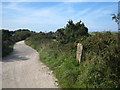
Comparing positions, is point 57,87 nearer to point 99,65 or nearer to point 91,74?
point 91,74

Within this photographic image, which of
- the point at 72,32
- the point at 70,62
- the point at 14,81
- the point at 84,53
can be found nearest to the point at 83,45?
the point at 84,53

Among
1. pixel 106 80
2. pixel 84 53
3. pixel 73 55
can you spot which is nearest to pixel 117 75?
pixel 106 80

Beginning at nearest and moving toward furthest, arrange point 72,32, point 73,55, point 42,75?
point 42,75
point 73,55
point 72,32

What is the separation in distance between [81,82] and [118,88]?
4.29 feet

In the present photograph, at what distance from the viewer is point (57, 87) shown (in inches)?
241

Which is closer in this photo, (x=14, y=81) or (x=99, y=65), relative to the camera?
(x=99, y=65)

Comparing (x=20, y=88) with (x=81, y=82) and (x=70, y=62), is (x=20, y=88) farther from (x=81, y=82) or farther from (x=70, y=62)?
(x=70, y=62)

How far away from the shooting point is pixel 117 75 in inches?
234

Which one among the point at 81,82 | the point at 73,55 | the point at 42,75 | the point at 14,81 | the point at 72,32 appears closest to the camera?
the point at 81,82

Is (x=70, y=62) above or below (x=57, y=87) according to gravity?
above

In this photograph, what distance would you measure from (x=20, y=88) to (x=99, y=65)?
318cm

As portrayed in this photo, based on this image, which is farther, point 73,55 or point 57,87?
point 73,55

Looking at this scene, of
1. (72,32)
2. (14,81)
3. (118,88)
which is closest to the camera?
(118,88)

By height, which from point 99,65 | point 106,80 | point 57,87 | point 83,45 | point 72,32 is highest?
point 72,32
